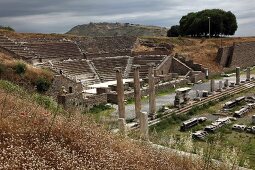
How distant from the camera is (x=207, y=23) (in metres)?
66.4

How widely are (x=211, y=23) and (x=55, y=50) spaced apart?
33.9 m

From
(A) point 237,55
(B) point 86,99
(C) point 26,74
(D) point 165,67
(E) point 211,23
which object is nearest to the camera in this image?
(B) point 86,99

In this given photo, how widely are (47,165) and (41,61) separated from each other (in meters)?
31.7

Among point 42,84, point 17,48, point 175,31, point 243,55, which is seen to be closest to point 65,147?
point 42,84

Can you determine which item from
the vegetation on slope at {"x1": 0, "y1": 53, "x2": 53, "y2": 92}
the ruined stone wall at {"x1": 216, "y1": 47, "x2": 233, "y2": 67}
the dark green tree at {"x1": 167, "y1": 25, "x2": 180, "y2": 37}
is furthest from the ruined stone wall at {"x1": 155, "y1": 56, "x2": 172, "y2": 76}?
the dark green tree at {"x1": 167, "y1": 25, "x2": 180, "y2": 37}

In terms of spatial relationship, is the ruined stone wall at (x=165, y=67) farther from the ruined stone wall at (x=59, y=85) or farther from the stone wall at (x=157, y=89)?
the ruined stone wall at (x=59, y=85)

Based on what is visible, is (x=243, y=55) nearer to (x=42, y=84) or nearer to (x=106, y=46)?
(x=106, y=46)

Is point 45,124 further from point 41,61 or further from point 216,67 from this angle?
point 216,67

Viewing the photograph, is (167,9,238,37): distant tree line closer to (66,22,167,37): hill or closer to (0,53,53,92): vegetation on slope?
(66,22,167,37): hill

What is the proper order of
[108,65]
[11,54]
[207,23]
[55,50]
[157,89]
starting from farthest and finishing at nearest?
[207,23]
[55,50]
[108,65]
[11,54]
[157,89]

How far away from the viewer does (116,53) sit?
4547cm

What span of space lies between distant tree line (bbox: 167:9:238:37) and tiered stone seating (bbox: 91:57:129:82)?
27130 millimetres

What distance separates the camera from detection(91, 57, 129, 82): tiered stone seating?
132ft

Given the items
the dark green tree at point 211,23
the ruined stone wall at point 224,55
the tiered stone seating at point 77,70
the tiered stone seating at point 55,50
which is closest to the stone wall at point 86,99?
the tiered stone seating at point 77,70
